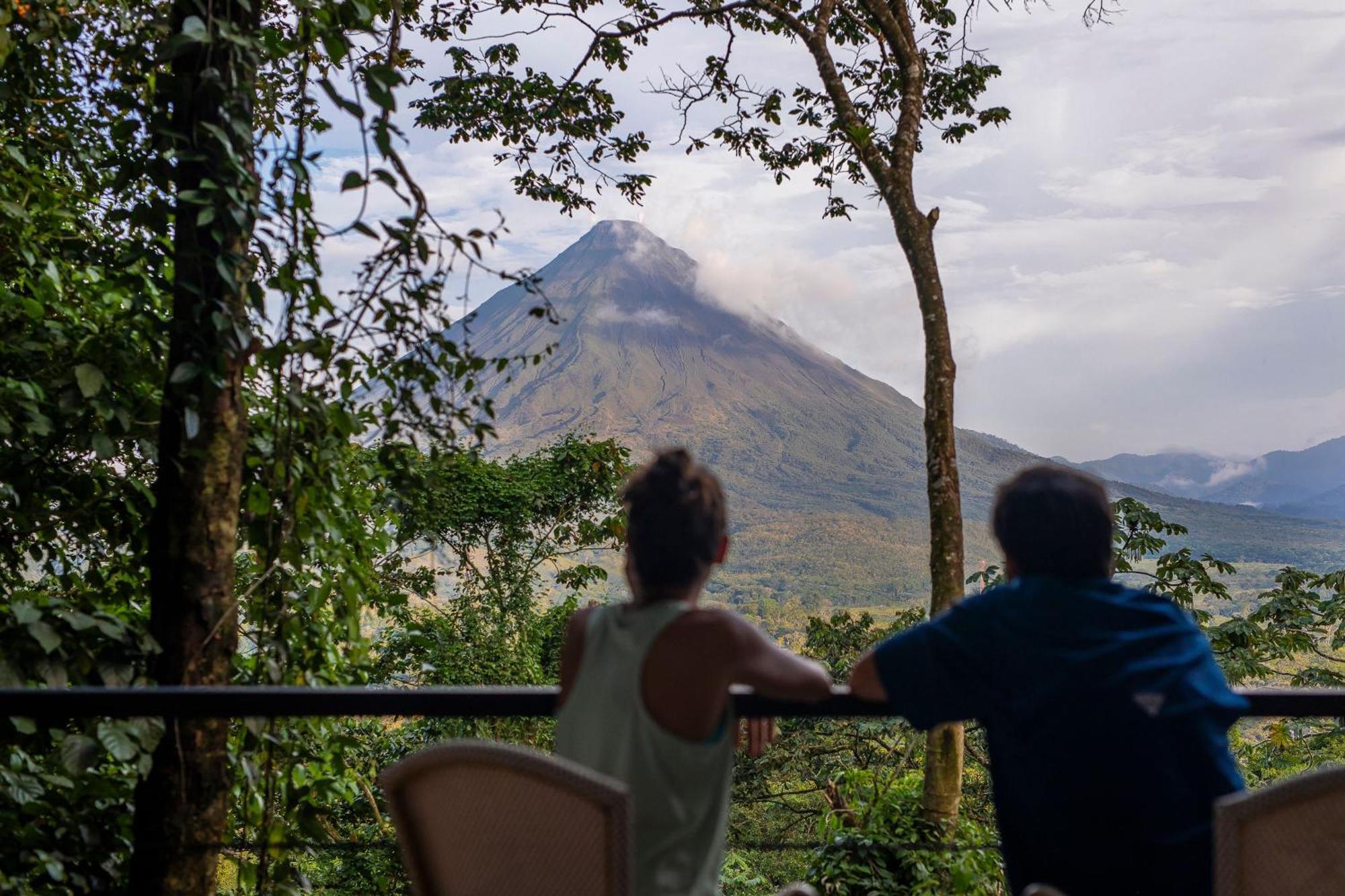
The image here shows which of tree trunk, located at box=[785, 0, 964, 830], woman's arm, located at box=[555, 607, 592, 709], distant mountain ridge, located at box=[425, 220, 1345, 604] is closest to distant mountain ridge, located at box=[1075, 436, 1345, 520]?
distant mountain ridge, located at box=[425, 220, 1345, 604]

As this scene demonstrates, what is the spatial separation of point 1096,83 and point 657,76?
7424 mm

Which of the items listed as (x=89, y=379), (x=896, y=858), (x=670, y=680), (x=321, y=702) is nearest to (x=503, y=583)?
(x=896, y=858)

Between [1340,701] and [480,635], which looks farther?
[480,635]

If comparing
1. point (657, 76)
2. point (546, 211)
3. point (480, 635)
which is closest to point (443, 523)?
point (480, 635)

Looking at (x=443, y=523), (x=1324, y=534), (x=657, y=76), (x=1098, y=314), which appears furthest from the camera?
(x=1098, y=314)

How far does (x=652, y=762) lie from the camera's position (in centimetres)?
129

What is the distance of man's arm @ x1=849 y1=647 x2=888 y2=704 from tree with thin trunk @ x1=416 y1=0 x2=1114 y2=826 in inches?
227

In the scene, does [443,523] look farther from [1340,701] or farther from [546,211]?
[1340,701]

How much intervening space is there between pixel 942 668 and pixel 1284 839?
42 cm

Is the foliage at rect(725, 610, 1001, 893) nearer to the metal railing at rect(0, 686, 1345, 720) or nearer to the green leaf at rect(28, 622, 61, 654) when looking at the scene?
the metal railing at rect(0, 686, 1345, 720)

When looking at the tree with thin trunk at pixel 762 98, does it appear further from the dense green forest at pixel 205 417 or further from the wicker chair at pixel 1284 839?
the wicker chair at pixel 1284 839

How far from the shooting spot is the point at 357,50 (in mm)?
2619

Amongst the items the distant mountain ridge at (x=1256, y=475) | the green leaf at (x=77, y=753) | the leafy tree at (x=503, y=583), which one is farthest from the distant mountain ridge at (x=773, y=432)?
the green leaf at (x=77, y=753)

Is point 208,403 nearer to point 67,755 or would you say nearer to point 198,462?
point 198,462
